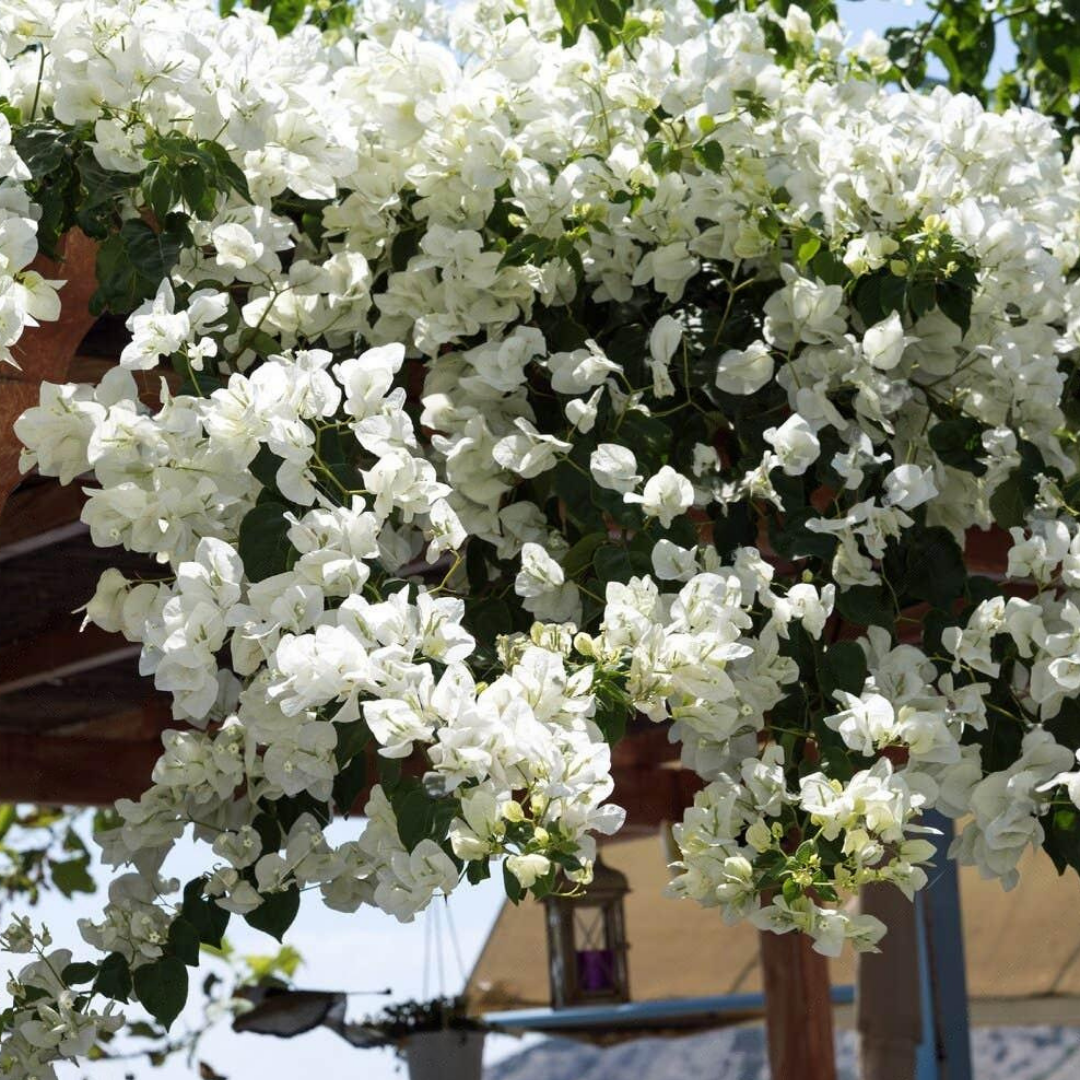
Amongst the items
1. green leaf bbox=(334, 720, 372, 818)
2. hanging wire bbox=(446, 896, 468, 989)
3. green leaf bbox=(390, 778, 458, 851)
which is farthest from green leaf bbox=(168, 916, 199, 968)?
hanging wire bbox=(446, 896, 468, 989)

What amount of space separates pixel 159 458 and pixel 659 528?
414 mm

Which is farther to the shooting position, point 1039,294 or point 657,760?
point 657,760

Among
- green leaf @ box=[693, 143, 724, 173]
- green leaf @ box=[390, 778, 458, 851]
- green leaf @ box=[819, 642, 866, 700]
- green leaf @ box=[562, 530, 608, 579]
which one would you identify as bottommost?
green leaf @ box=[390, 778, 458, 851]

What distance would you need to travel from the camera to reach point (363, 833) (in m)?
1.33

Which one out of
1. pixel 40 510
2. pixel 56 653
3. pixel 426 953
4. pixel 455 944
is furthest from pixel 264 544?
pixel 426 953

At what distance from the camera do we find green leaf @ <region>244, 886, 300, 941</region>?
4.52 feet

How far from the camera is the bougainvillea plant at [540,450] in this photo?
4.06 feet

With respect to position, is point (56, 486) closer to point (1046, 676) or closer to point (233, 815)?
point (233, 815)

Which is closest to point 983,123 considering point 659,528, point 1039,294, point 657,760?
point 1039,294

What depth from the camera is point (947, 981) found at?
432 centimetres

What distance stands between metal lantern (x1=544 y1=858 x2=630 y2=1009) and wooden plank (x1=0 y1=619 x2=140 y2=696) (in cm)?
124

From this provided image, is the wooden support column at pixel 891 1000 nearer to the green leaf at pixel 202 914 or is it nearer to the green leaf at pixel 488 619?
the green leaf at pixel 488 619

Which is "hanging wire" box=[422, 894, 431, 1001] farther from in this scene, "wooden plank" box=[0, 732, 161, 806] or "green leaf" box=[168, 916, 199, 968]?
"green leaf" box=[168, 916, 199, 968]

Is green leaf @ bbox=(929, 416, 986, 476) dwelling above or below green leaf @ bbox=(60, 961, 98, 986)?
above
